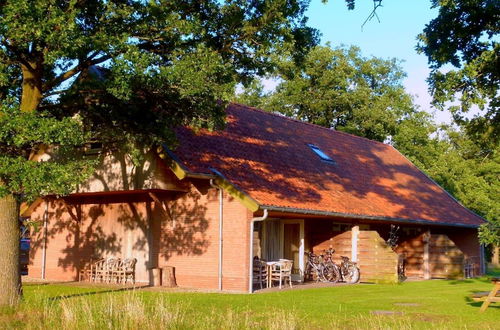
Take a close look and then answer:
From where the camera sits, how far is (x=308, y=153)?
1065 inches

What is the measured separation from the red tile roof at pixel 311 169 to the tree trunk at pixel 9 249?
5.64 m

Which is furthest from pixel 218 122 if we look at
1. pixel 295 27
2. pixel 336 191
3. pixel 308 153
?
pixel 308 153

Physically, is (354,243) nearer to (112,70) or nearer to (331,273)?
(331,273)

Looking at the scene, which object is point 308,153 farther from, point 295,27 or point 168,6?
point 168,6

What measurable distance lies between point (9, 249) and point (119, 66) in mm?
4817

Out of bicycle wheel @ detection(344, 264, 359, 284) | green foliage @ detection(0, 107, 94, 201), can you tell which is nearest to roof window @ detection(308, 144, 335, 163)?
bicycle wheel @ detection(344, 264, 359, 284)

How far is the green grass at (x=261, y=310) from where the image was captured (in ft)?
35.4

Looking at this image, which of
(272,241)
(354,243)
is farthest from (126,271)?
(354,243)

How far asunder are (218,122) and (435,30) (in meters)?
5.64

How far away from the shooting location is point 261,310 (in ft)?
46.3

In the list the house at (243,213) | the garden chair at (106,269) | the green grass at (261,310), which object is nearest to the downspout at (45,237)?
the house at (243,213)

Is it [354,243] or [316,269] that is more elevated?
[354,243]

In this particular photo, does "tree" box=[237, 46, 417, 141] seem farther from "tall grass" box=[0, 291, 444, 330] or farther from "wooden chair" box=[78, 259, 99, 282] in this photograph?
"tall grass" box=[0, 291, 444, 330]

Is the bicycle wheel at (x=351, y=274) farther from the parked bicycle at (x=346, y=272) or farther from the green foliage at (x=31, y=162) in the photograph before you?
the green foliage at (x=31, y=162)
